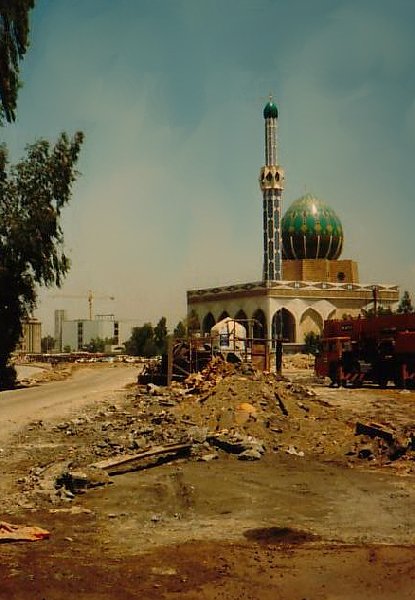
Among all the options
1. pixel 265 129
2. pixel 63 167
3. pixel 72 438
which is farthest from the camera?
pixel 265 129

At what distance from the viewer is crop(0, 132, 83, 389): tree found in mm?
28688

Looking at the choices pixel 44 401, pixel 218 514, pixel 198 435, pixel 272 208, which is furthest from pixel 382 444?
pixel 272 208

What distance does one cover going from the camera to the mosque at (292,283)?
7450 cm

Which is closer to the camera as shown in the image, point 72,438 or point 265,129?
point 72,438

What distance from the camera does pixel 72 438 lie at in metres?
15.1

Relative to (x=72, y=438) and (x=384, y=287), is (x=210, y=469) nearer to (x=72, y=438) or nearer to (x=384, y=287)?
(x=72, y=438)

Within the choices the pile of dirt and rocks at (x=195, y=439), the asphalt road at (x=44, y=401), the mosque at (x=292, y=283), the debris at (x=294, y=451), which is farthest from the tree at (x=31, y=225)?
the mosque at (x=292, y=283)

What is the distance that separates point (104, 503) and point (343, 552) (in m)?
3.49

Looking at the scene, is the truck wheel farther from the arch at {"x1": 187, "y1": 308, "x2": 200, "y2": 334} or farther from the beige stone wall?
the beige stone wall

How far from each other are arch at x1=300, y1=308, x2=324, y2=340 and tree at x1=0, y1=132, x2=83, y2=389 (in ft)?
157

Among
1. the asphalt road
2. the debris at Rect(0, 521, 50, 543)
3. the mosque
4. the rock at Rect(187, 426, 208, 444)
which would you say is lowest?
the debris at Rect(0, 521, 50, 543)

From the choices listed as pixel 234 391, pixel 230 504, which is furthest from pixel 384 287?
pixel 230 504

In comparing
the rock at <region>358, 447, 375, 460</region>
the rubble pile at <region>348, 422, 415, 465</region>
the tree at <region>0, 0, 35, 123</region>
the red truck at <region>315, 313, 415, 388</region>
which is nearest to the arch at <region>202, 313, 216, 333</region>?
the red truck at <region>315, 313, 415, 388</region>

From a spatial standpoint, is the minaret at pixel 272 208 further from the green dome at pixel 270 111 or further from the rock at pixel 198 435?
the rock at pixel 198 435
